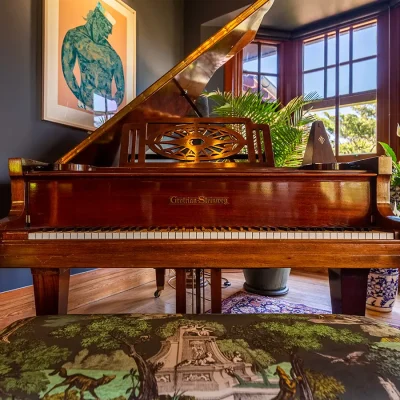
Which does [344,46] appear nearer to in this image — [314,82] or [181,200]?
[314,82]

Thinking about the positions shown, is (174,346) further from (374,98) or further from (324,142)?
(374,98)

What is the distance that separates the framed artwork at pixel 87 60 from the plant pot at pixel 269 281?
187 cm

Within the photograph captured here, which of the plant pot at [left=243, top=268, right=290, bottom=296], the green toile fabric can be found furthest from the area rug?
the green toile fabric

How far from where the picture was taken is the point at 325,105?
3.38 meters

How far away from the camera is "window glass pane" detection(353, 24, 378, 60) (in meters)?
3.11

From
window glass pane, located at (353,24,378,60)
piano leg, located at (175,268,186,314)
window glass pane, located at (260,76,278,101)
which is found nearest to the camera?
Answer: piano leg, located at (175,268,186,314)

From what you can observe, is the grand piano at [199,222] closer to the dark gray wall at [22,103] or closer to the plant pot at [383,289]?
the dark gray wall at [22,103]

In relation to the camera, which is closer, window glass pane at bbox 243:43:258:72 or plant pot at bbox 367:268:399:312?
plant pot at bbox 367:268:399:312

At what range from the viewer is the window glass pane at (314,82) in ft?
11.1

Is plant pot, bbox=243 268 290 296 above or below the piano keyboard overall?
below

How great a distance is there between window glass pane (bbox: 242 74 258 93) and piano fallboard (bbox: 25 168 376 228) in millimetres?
2623

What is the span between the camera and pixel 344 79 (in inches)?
129

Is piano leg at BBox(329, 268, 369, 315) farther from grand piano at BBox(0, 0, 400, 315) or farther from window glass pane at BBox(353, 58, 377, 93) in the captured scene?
window glass pane at BBox(353, 58, 377, 93)

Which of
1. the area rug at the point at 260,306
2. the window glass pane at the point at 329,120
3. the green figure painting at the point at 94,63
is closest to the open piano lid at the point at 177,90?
the green figure painting at the point at 94,63
